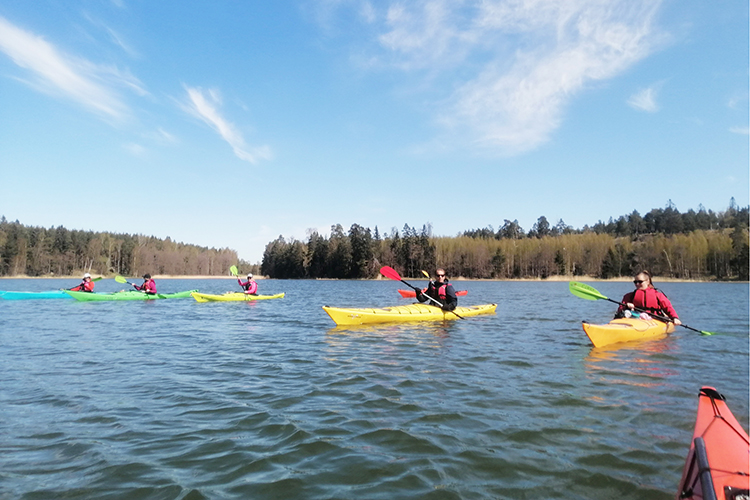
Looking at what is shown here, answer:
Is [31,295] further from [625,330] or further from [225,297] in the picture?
[625,330]

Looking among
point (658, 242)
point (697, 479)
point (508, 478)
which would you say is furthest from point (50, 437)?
point (658, 242)

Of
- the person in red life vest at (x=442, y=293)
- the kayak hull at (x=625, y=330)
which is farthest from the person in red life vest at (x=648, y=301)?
the person in red life vest at (x=442, y=293)

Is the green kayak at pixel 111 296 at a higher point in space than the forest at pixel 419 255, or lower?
lower

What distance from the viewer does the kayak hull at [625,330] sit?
29.7ft

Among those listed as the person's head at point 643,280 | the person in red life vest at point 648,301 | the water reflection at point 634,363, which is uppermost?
the person's head at point 643,280

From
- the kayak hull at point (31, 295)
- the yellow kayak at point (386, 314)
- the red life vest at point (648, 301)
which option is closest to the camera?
the red life vest at point (648, 301)

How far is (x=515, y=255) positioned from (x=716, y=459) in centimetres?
8091

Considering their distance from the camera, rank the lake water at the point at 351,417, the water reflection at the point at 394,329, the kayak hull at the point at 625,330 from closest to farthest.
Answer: the lake water at the point at 351,417, the kayak hull at the point at 625,330, the water reflection at the point at 394,329

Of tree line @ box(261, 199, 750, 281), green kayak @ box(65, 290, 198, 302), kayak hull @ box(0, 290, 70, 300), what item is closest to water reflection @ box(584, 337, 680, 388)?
green kayak @ box(65, 290, 198, 302)

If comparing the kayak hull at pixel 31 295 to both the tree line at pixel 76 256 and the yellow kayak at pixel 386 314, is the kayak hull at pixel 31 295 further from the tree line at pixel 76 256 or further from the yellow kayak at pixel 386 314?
the tree line at pixel 76 256

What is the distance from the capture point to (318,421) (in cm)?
469

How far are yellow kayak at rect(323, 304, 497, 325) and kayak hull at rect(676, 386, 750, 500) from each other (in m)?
9.13

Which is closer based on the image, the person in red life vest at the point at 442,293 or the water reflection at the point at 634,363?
the water reflection at the point at 634,363

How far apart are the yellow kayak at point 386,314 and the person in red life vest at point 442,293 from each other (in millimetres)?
254
